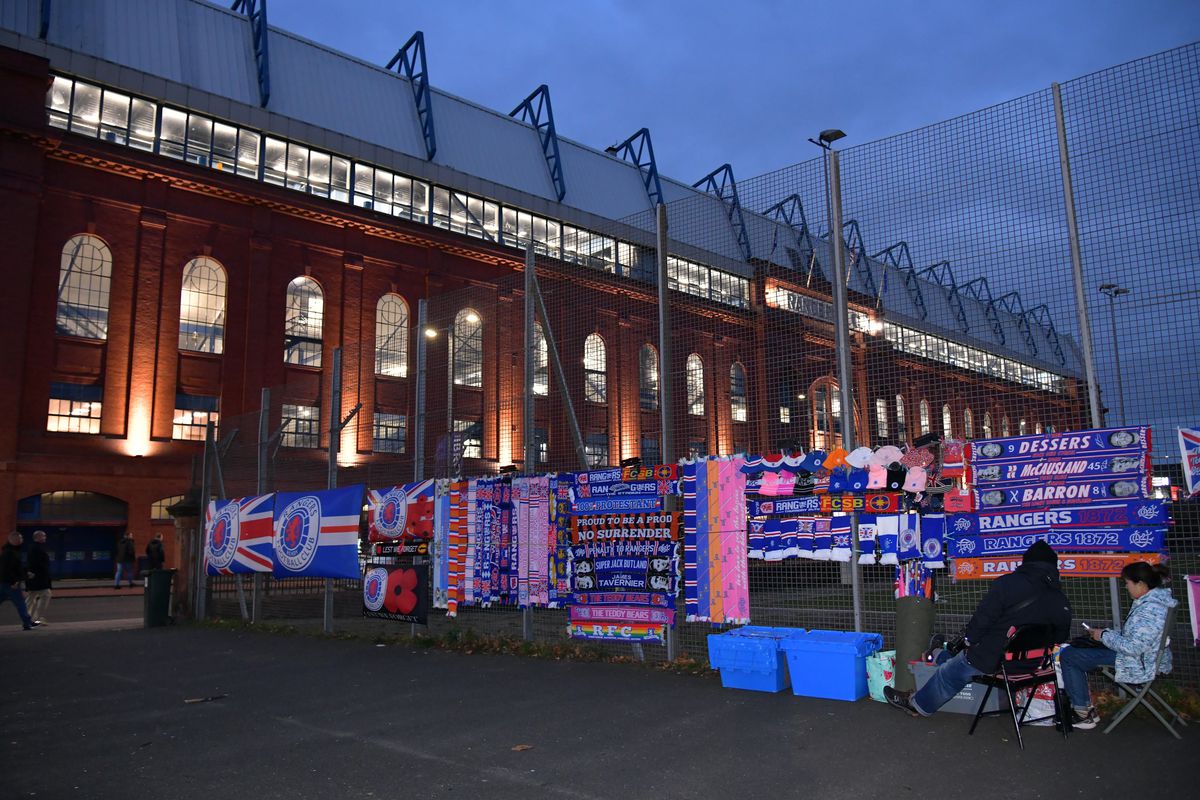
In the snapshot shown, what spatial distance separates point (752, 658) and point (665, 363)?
3.75 m

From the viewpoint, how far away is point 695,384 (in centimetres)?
1086

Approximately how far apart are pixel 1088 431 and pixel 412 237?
32558 mm

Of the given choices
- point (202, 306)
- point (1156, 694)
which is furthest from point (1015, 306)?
point (202, 306)

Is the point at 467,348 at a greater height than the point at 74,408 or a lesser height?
lesser

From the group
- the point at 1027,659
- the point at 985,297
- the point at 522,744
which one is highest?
the point at 985,297

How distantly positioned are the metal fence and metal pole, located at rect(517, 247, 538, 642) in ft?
0.31

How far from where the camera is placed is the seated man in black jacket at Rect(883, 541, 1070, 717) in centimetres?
607

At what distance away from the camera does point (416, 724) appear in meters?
7.20

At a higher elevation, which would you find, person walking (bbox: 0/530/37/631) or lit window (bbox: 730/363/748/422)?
lit window (bbox: 730/363/748/422)

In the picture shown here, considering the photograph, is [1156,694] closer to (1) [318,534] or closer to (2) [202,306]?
(1) [318,534]

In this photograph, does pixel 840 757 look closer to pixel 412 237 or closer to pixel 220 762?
pixel 220 762

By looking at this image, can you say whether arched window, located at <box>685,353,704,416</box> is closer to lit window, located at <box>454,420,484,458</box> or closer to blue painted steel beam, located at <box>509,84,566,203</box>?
lit window, located at <box>454,420,484,458</box>

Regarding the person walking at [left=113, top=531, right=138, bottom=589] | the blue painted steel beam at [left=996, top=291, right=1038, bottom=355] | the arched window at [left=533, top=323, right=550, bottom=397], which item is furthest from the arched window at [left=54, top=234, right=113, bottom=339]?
the blue painted steel beam at [left=996, top=291, right=1038, bottom=355]

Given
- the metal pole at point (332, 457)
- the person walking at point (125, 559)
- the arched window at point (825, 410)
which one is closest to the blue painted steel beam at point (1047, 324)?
the arched window at point (825, 410)
